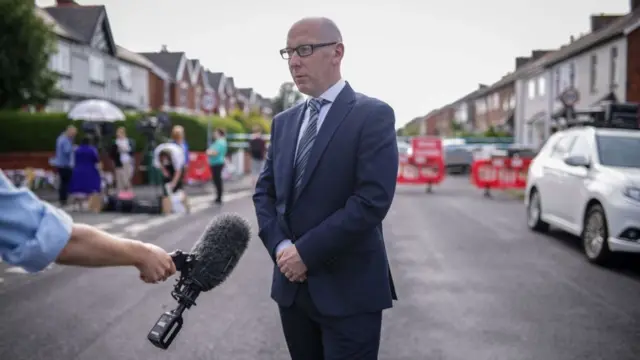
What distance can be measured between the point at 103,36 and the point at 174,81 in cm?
1399

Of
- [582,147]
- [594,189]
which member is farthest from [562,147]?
[594,189]

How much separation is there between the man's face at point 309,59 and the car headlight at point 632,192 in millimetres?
6713

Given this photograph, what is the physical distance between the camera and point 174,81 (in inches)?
2298

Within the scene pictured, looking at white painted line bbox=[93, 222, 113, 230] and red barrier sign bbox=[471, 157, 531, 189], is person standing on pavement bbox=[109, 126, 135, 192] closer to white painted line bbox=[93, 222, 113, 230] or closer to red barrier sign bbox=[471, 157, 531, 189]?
white painted line bbox=[93, 222, 113, 230]

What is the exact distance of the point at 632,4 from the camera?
118 feet

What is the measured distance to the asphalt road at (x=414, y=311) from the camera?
520cm

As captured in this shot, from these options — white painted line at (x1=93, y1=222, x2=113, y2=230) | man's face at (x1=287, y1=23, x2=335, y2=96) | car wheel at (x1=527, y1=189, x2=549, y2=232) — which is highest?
man's face at (x1=287, y1=23, x2=335, y2=96)

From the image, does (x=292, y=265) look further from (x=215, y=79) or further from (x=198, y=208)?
(x=215, y=79)

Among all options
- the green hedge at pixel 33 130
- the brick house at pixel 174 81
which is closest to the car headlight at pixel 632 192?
the green hedge at pixel 33 130

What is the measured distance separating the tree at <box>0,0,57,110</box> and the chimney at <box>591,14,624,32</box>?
2938cm

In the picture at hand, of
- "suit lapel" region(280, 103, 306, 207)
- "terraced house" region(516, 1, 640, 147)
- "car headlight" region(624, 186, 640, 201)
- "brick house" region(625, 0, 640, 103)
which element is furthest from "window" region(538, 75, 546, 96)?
"suit lapel" region(280, 103, 306, 207)

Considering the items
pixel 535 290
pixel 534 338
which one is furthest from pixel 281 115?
pixel 535 290

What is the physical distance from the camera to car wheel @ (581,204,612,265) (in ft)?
28.6

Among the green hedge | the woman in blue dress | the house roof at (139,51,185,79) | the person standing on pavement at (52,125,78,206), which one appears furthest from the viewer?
the house roof at (139,51,185,79)
